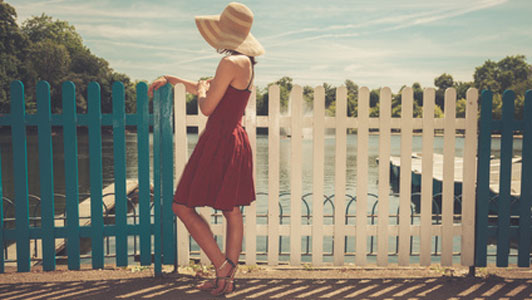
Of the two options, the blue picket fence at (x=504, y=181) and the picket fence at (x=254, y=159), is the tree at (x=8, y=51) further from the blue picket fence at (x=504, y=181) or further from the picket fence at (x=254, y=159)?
the blue picket fence at (x=504, y=181)

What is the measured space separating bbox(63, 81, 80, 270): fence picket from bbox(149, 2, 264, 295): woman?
1.10 metres

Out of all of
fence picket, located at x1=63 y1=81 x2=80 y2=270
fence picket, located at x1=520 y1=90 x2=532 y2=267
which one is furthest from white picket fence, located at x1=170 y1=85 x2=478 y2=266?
fence picket, located at x1=63 y1=81 x2=80 y2=270

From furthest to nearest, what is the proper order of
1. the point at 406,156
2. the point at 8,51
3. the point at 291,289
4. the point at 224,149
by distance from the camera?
the point at 8,51 → the point at 406,156 → the point at 291,289 → the point at 224,149

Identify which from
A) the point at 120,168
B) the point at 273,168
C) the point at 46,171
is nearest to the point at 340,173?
the point at 273,168

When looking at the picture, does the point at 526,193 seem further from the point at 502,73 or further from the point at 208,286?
the point at 502,73

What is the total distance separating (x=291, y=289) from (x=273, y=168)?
1.08 m

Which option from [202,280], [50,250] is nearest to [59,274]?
[50,250]

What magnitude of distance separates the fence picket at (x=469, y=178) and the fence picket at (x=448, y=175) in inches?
4.5

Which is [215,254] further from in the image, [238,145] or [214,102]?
[214,102]

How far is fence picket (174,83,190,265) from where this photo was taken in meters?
3.81

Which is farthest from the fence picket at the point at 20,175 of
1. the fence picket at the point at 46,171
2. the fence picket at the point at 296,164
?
the fence picket at the point at 296,164

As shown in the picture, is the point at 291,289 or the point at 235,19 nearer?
the point at 235,19

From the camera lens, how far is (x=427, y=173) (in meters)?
4.03

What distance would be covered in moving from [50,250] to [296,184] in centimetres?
229
